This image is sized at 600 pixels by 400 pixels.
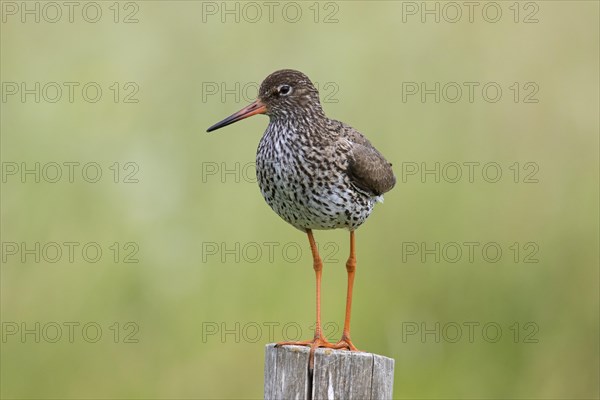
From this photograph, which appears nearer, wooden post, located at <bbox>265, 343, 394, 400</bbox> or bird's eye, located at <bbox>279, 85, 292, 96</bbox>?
wooden post, located at <bbox>265, 343, 394, 400</bbox>

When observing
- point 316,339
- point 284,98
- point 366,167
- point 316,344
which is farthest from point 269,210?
point 316,344

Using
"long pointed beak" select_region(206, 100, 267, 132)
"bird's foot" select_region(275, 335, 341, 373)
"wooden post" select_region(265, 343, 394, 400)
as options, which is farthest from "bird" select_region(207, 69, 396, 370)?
"wooden post" select_region(265, 343, 394, 400)

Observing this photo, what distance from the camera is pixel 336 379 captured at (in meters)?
4.01

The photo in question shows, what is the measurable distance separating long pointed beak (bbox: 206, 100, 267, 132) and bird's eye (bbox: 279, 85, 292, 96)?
0.44ft

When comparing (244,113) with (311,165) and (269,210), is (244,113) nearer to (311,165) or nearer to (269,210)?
(311,165)

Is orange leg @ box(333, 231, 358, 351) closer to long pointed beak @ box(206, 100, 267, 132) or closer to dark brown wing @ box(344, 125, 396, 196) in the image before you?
dark brown wing @ box(344, 125, 396, 196)

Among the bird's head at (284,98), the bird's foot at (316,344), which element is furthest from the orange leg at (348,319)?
the bird's head at (284,98)

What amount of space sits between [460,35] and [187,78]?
86.0 inches

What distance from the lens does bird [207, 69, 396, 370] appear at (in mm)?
5316

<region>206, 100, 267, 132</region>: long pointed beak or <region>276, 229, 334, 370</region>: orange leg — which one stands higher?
<region>206, 100, 267, 132</region>: long pointed beak

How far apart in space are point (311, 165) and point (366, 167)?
0.34 m

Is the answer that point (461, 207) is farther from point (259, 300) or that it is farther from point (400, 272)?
point (259, 300)

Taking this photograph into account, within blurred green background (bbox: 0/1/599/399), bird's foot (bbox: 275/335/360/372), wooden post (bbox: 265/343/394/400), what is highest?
blurred green background (bbox: 0/1/599/399)

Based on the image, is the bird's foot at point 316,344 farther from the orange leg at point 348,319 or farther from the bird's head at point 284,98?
the bird's head at point 284,98
